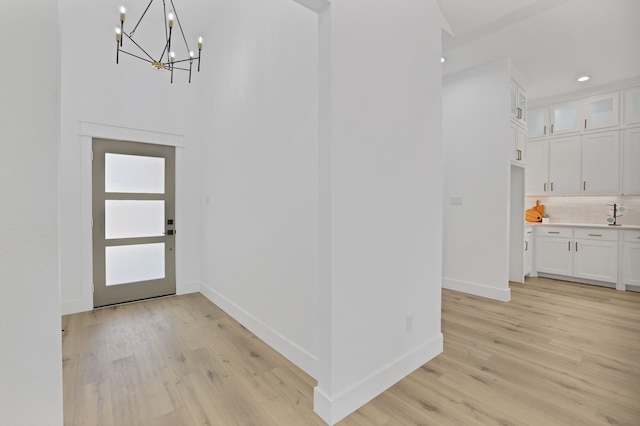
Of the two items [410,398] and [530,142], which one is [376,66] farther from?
[530,142]

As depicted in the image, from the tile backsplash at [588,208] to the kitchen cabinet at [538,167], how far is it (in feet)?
1.61

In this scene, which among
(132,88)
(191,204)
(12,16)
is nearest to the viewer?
(12,16)

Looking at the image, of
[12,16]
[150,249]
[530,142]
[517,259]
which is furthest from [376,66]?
[530,142]

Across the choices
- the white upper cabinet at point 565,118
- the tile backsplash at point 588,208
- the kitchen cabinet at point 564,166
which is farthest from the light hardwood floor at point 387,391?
the white upper cabinet at point 565,118

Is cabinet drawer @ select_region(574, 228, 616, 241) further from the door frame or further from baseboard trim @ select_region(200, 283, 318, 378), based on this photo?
the door frame

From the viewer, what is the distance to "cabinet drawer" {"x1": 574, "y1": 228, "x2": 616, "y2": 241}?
4418 mm

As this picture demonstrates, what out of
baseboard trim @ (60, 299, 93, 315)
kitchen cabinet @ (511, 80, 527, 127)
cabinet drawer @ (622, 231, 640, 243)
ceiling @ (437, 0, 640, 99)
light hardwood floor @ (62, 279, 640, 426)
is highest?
ceiling @ (437, 0, 640, 99)

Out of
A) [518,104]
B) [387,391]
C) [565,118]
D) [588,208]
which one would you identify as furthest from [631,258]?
[387,391]

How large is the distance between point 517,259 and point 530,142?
91.4 inches

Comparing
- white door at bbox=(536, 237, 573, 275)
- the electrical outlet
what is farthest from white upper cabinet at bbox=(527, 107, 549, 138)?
the electrical outlet

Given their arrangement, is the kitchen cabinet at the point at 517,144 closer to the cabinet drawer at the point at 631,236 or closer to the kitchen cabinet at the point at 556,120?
the kitchen cabinet at the point at 556,120

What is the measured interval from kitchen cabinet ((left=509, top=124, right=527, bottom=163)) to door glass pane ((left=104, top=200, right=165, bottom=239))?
4985 mm

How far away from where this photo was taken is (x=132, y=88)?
3.82 m

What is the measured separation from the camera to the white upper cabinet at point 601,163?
4.57 m
